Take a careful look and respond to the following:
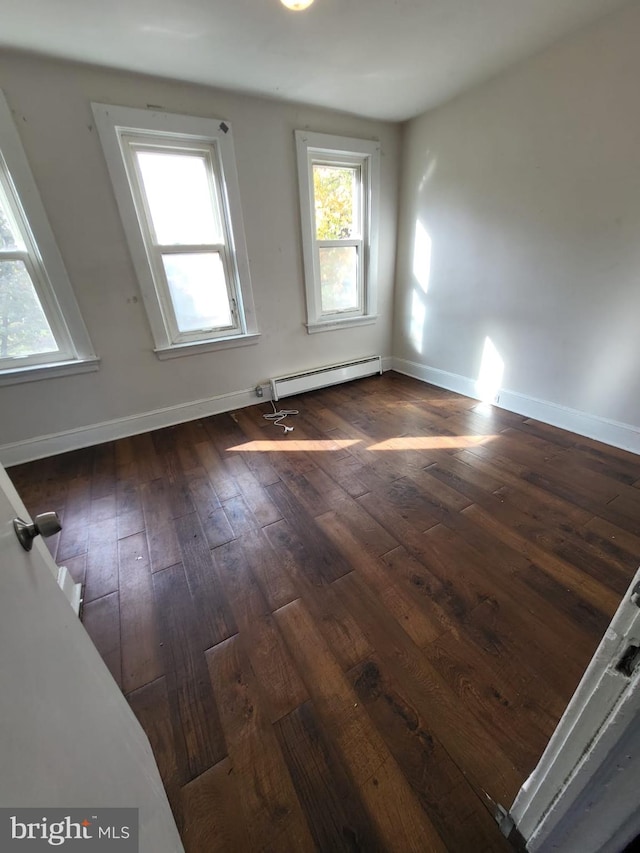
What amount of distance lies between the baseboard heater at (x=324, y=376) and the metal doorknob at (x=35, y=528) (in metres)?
2.66

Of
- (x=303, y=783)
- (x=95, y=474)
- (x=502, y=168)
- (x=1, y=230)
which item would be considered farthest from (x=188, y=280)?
(x=303, y=783)

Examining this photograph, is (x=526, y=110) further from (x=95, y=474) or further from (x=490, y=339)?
(x=95, y=474)

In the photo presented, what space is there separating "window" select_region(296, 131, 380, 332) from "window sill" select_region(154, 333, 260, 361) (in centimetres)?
64

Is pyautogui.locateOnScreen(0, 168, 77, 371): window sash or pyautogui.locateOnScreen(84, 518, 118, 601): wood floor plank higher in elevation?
pyautogui.locateOnScreen(0, 168, 77, 371): window sash

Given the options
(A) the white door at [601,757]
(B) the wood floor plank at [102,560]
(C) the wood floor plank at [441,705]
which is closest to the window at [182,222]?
(B) the wood floor plank at [102,560]

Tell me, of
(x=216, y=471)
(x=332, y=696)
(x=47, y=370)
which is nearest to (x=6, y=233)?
(x=47, y=370)

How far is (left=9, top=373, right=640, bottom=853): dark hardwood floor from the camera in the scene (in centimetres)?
89

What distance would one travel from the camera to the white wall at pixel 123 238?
6.60 ft

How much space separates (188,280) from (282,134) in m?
1.35

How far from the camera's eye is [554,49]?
2016mm

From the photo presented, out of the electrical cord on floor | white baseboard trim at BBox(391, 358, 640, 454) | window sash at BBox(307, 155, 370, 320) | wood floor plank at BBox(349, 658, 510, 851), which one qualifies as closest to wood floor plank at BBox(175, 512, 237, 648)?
wood floor plank at BBox(349, 658, 510, 851)

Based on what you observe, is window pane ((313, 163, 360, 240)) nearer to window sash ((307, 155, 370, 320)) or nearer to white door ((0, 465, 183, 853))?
window sash ((307, 155, 370, 320))

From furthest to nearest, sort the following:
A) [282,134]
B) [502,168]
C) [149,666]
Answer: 1. [282,134]
2. [502,168]
3. [149,666]

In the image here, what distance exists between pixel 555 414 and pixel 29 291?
12.5ft
